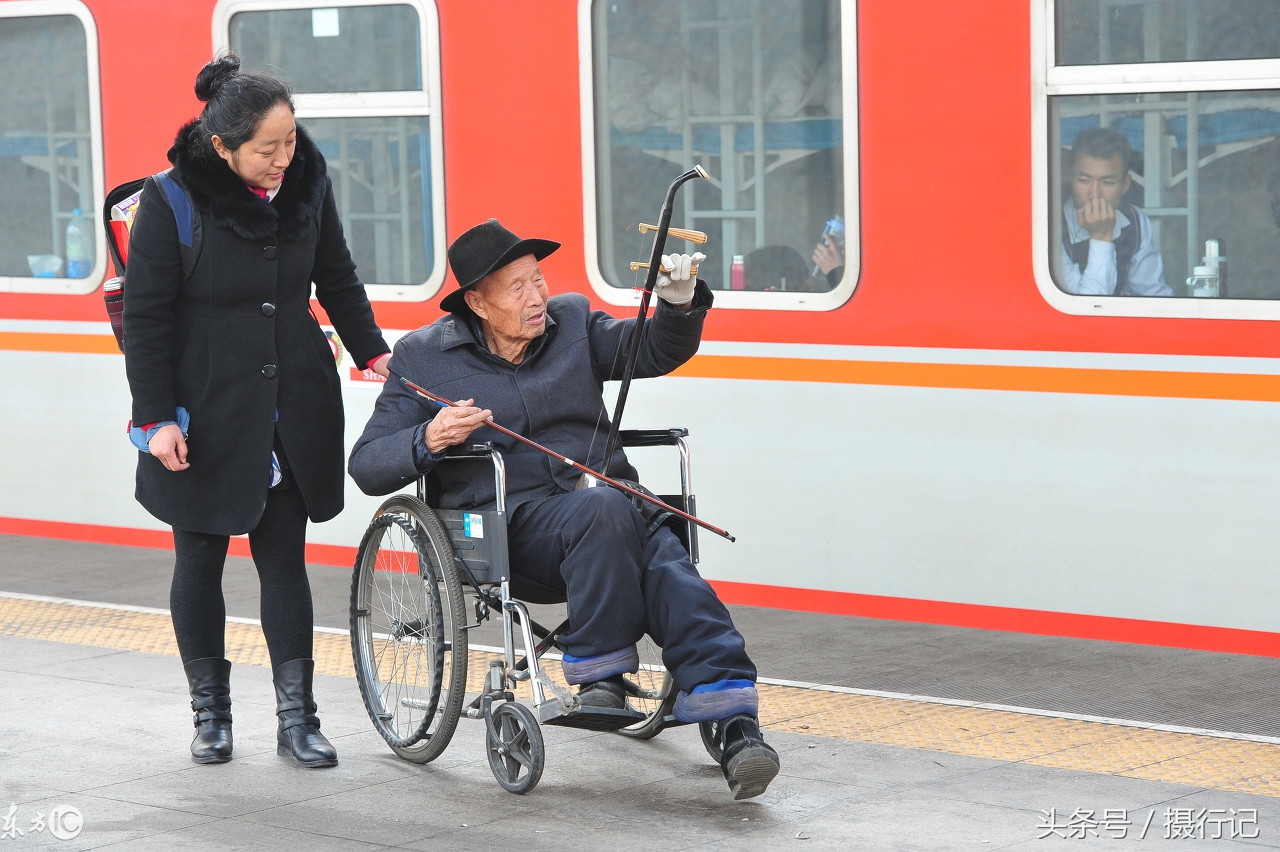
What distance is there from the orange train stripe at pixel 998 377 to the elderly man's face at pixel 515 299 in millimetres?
1645

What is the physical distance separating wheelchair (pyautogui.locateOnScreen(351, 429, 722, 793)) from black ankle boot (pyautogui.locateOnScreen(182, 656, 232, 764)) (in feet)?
1.08

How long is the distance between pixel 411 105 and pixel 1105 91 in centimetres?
251

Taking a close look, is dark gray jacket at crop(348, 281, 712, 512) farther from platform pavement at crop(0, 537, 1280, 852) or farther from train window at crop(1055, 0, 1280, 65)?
train window at crop(1055, 0, 1280, 65)

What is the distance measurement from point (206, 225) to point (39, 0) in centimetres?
353

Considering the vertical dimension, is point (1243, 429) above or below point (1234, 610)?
above

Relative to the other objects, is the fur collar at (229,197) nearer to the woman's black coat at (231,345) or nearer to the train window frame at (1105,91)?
the woman's black coat at (231,345)

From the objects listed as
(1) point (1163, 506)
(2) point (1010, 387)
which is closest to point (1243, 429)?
(1) point (1163, 506)

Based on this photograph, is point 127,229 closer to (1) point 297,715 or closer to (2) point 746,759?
(1) point 297,715

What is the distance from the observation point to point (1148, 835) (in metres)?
3.50

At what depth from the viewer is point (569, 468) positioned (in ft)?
13.3

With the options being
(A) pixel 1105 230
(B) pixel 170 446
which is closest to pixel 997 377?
(A) pixel 1105 230

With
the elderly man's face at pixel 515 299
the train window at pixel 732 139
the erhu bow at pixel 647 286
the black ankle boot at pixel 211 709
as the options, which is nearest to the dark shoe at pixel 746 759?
the erhu bow at pixel 647 286

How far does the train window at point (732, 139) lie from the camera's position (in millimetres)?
5488

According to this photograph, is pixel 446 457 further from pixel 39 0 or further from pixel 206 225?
pixel 39 0
